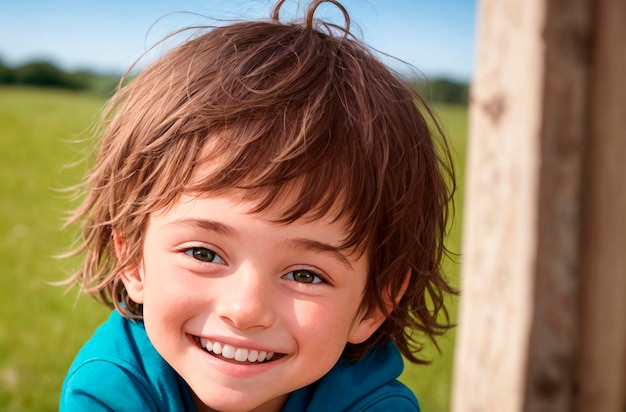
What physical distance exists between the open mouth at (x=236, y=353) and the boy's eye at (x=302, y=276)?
207mm

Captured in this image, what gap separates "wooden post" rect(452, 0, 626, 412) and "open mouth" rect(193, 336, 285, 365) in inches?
32.2

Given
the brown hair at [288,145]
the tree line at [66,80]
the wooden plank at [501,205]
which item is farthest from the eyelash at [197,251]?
the tree line at [66,80]

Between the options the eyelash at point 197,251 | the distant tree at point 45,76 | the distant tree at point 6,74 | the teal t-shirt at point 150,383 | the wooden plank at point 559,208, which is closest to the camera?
the wooden plank at point 559,208

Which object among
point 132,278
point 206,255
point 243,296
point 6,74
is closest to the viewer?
point 243,296

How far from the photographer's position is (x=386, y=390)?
237cm

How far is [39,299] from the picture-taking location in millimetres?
5375

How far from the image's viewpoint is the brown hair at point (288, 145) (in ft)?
6.45

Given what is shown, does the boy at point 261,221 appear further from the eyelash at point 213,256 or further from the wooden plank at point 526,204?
the wooden plank at point 526,204

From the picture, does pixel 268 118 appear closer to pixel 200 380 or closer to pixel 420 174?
pixel 420 174

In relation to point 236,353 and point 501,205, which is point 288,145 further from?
point 501,205

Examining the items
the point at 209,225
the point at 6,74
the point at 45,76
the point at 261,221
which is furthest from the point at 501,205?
the point at 45,76

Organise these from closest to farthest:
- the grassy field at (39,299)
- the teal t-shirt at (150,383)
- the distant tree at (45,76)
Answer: the teal t-shirt at (150,383)
the grassy field at (39,299)
the distant tree at (45,76)

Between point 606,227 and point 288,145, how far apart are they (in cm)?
91

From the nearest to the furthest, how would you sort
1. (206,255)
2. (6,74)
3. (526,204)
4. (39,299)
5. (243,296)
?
1. (526,204)
2. (243,296)
3. (206,255)
4. (39,299)
5. (6,74)
